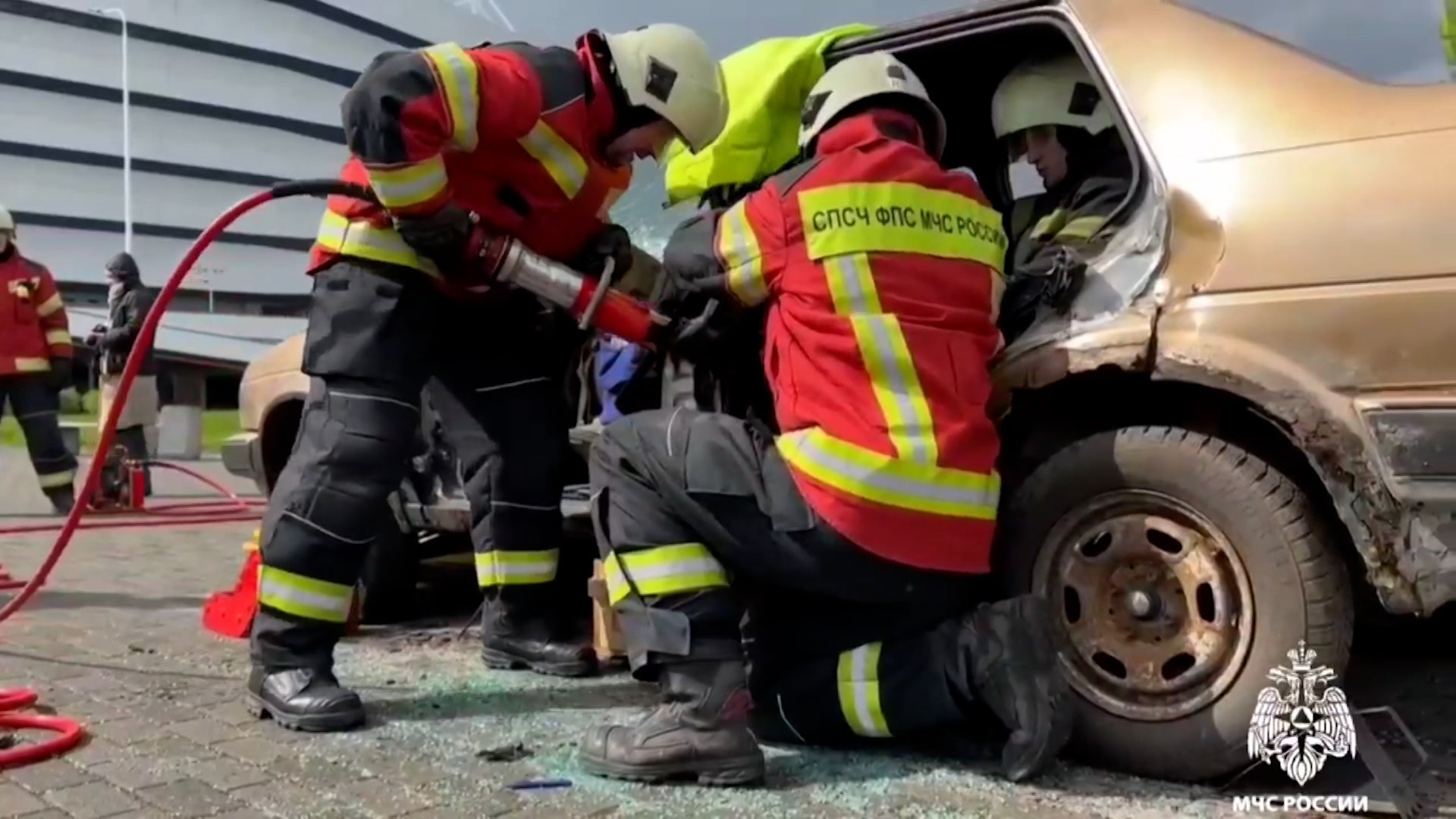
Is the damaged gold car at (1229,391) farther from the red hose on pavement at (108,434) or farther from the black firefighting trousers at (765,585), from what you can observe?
the red hose on pavement at (108,434)

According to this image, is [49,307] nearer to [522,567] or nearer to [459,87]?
[522,567]

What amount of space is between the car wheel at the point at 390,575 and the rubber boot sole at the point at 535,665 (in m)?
0.78

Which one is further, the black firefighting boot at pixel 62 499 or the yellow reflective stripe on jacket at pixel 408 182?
the black firefighting boot at pixel 62 499

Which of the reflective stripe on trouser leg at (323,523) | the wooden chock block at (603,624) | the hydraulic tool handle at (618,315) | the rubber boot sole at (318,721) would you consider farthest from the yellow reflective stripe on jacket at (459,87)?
the rubber boot sole at (318,721)

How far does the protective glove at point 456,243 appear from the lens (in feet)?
9.78

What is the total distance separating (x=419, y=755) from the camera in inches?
111

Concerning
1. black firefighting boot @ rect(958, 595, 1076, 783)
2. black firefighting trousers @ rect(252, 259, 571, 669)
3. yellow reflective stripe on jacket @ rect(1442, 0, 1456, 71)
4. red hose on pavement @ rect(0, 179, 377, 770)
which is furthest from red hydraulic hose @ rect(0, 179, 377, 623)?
yellow reflective stripe on jacket @ rect(1442, 0, 1456, 71)

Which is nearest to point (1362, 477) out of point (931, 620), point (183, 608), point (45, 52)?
point (931, 620)

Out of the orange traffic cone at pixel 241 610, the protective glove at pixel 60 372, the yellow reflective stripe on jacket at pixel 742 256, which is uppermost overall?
the yellow reflective stripe on jacket at pixel 742 256

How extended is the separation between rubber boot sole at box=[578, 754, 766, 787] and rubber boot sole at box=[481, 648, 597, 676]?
1027 mm

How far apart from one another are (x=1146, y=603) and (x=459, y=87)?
77.8 inches

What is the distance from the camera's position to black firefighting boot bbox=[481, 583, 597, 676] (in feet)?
12.1

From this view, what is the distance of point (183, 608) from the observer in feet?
15.9

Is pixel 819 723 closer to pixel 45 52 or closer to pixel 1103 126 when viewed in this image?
pixel 1103 126
